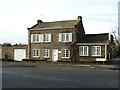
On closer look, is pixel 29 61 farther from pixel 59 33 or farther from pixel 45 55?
pixel 59 33

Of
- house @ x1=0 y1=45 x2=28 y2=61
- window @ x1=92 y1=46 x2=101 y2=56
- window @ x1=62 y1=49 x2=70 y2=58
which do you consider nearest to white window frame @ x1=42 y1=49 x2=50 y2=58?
window @ x1=62 y1=49 x2=70 y2=58

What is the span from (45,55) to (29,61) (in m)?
3.86

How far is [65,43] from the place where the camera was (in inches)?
1506

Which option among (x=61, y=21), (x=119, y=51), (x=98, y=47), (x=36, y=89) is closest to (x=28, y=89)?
(x=36, y=89)

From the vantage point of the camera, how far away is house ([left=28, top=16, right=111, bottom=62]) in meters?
35.8

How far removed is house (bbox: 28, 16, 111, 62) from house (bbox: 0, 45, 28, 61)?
6.07ft

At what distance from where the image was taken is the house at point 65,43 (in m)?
35.8

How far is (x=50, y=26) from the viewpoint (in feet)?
133

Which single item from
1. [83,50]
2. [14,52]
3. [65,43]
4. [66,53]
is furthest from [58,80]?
[14,52]

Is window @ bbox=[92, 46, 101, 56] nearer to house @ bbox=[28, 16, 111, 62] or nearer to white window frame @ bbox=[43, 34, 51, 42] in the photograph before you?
house @ bbox=[28, 16, 111, 62]

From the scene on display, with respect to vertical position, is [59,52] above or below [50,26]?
below

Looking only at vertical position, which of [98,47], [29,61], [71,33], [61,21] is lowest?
[29,61]

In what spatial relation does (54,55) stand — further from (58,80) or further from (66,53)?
(58,80)

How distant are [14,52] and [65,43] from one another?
38.4 feet
